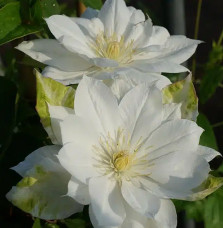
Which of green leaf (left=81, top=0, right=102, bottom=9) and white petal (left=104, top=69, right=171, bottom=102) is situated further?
green leaf (left=81, top=0, right=102, bottom=9)

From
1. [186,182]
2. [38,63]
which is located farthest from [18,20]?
[186,182]

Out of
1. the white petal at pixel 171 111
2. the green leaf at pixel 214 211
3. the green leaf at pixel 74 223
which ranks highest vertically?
the white petal at pixel 171 111

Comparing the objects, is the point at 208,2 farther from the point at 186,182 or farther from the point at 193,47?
the point at 186,182

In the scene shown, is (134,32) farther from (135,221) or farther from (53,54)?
(135,221)

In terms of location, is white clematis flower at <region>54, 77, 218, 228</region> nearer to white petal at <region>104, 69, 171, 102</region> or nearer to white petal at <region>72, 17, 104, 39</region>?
white petal at <region>104, 69, 171, 102</region>

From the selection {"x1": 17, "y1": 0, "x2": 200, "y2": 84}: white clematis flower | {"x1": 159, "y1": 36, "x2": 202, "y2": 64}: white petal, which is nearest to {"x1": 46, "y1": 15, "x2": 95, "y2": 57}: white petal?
{"x1": 17, "y1": 0, "x2": 200, "y2": 84}: white clematis flower

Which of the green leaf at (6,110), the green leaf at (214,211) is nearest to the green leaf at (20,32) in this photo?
the green leaf at (6,110)

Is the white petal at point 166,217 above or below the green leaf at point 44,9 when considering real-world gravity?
below

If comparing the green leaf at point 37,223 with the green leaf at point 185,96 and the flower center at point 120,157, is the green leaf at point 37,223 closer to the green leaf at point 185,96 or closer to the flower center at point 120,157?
the flower center at point 120,157
